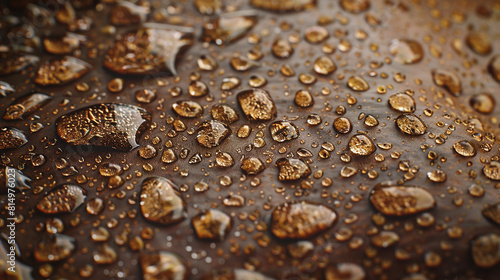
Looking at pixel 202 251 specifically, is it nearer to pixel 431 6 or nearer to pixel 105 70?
pixel 105 70

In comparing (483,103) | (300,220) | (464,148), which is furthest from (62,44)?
(483,103)

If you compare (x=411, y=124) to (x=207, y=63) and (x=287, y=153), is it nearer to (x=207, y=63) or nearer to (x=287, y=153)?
(x=287, y=153)

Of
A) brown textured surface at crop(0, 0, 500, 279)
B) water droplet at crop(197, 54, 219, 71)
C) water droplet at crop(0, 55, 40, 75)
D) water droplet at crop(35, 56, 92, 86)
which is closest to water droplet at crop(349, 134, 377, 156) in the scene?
brown textured surface at crop(0, 0, 500, 279)

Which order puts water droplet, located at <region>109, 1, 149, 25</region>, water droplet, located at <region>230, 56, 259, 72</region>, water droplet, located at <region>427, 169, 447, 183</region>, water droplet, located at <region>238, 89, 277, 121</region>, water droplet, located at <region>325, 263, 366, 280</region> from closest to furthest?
water droplet, located at <region>325, 263, 366, 280</region> < water droplet, located at <region>427, 169, 447, 183</region> < water droplet, located at <region>238, 89, 277, 121</region> < water droplet, located at <region>230, 56, 259, 72</region> < water droplet, located at <region>109, 1, 149, 25</region>

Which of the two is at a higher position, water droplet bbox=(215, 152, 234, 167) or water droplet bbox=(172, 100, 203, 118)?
water droplet bbox=(172, 100, 203, 118)

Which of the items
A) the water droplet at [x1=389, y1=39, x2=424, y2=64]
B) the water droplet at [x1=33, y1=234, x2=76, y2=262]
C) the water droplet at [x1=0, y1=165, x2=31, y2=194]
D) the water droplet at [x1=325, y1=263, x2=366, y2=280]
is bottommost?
the water droplet at [x1=33, y1=234, x2=76, y2=262]

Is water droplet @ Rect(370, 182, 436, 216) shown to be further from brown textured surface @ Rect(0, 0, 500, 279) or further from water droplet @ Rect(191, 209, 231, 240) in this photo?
water droplet @ Rect(191, 209, 231, 240)

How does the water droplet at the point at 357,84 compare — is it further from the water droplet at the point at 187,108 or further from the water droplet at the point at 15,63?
the water droplet at the point at 15,63
